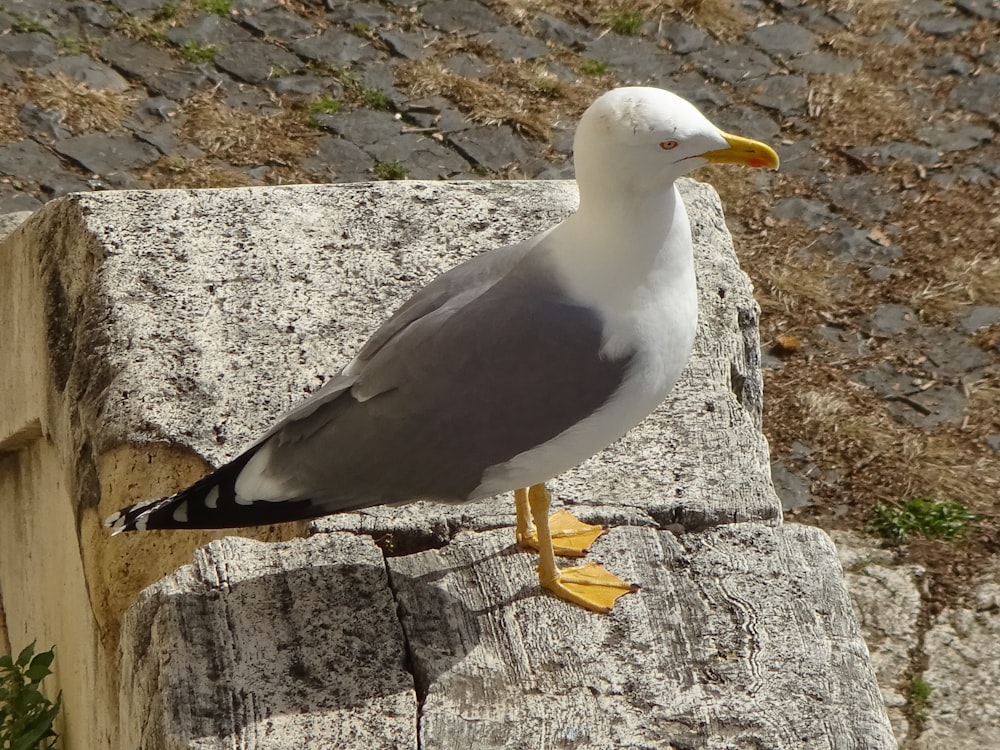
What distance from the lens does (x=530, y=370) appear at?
2.50 meters

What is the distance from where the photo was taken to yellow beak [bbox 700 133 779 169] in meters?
2.54

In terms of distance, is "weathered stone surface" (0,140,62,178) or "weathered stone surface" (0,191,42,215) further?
"weathered stone surface" (0,140,62,178)

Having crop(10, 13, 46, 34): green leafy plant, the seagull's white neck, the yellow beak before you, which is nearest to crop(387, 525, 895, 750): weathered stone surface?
the seagull's white neck

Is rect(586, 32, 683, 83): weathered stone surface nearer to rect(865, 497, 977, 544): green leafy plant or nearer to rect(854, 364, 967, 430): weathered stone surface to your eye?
rect(854, 364, 967, 430): weathered stone surface

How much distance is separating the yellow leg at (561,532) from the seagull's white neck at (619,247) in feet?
1.70

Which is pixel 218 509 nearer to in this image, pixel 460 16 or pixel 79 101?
pixel 79 101

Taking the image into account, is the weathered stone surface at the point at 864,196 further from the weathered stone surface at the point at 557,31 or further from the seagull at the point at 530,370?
the seagull at the point at 530,370

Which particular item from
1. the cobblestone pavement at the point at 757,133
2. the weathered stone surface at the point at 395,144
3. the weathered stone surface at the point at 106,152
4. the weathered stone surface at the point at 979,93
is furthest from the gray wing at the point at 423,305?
the weathered stone surface at the point at 979,93

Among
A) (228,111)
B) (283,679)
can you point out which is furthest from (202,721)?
(228,111)

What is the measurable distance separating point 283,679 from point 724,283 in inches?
65.7

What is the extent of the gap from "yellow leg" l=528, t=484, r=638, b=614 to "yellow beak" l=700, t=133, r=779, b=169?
76cm

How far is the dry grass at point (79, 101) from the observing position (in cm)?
518

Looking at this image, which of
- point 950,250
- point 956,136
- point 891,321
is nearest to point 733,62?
point 956,136

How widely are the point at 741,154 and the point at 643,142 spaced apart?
9.4 inches
